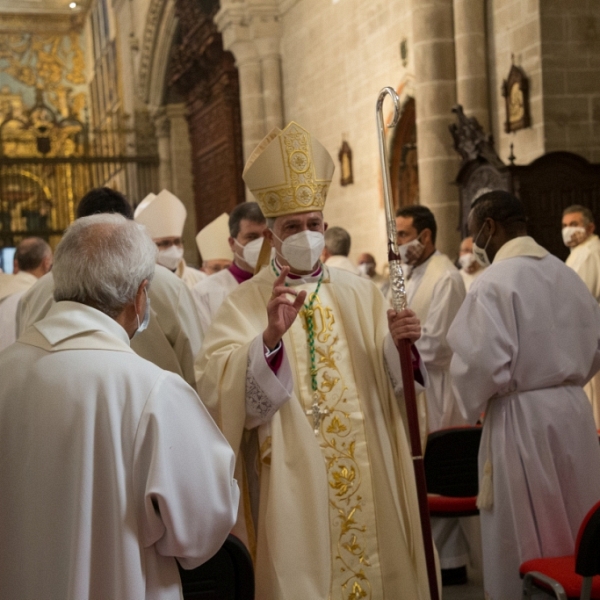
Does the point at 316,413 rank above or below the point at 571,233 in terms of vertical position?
below

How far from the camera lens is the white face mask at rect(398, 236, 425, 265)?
5.99 m

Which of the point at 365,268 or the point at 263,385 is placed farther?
the point at 365,268

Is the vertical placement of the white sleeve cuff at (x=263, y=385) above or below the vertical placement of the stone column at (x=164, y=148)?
below

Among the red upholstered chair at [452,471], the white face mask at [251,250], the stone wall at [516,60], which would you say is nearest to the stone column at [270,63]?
the stone wall at [516,60]

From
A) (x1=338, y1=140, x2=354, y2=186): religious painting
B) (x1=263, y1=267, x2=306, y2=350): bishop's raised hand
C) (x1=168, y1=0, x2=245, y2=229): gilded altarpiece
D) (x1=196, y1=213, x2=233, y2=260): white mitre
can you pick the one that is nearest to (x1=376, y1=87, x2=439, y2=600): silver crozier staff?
(x1=263, y1=267, x2=306, y2=350): bishop's raised hand

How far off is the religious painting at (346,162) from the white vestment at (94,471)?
10.8 metres

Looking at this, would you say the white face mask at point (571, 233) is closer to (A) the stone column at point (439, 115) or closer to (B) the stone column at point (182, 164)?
(A) the stone column at point (439, 115)

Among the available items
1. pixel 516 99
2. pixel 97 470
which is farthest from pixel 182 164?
pixel 97 470

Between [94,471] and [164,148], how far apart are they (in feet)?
58.1

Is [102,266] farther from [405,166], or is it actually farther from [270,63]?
[270,63]

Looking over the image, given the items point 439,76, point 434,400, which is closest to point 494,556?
point 434,400

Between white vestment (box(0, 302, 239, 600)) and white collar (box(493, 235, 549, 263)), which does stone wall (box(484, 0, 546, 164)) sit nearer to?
white collar (box(493, 235, 549, 263))

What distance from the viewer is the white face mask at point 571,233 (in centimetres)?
786

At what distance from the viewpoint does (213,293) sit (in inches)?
231
